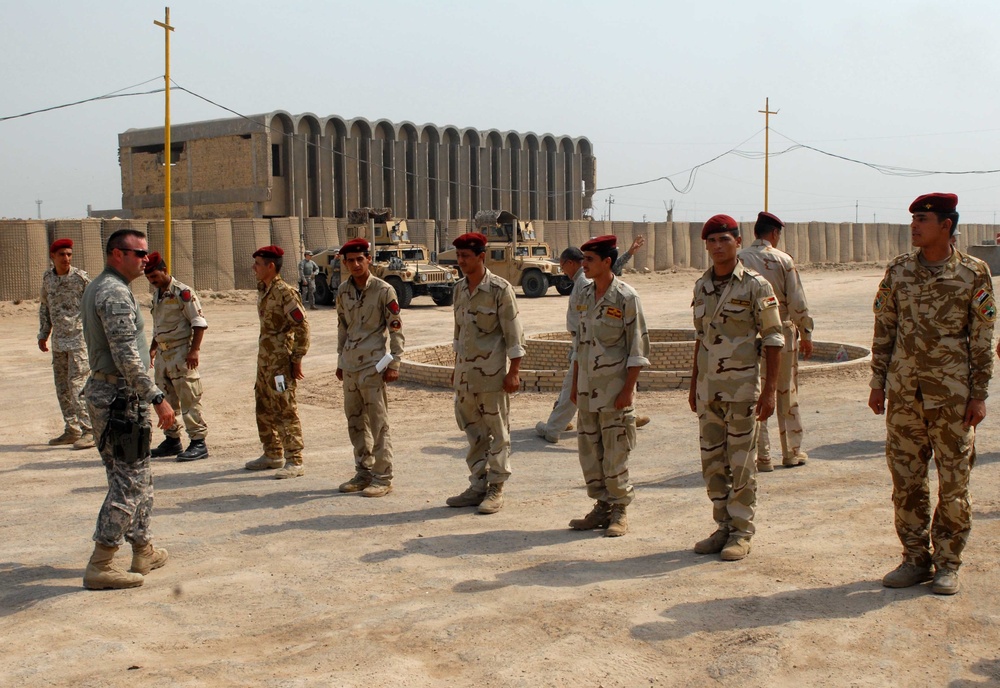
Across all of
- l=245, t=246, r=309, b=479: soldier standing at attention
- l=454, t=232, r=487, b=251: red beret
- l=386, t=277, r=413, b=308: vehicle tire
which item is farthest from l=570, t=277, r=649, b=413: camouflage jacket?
l=386, t=277, r=413, b=308: vehicle tire

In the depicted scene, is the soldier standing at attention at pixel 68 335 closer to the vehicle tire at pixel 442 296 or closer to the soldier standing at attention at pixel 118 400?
the soldier standing at attention at pixel 118 400

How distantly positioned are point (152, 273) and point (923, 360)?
5526 millimetres

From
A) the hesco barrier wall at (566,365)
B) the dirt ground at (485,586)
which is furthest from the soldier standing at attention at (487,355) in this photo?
the hesco barrier wall at (566,365)

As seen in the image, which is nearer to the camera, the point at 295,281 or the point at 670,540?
the point at 670,540

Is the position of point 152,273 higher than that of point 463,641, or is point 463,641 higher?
point 152,273

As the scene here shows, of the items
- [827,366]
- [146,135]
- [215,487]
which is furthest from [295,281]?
[215,487]

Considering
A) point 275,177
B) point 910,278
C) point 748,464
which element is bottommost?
point 748,464

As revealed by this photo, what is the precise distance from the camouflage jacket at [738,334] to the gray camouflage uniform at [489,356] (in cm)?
138

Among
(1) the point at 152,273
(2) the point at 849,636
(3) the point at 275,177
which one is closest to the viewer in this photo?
(2) the point at 849,636

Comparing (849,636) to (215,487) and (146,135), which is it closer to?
(215,487)

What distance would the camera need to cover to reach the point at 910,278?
4.34 m

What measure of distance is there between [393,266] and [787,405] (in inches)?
748

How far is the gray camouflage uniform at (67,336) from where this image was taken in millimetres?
8531

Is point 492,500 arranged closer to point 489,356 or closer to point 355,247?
point 489,356
